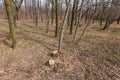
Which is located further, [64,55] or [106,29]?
[106,29]

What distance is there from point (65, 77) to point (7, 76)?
2681mm

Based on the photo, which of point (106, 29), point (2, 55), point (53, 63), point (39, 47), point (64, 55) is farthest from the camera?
point (106, 29)

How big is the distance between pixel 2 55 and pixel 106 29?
1659cm

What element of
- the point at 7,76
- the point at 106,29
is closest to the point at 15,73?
the point at 7,76

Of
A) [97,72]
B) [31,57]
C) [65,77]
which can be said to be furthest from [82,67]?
[31,57]

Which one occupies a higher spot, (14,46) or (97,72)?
(14,46)

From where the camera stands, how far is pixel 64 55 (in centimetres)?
860

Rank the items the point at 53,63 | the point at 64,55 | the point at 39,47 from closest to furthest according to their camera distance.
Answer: the point at 53,63 < the point at 64,55 < the point at 39,47

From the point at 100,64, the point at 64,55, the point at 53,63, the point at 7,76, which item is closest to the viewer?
the point at 7,76

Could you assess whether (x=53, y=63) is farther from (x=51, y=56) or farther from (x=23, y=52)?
(x=23, y=52)

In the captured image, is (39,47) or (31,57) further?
(39,47)

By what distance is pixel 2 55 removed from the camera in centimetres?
808

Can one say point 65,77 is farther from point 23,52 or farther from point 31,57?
point 23,52

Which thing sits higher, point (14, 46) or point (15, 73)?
point (14, 46)
